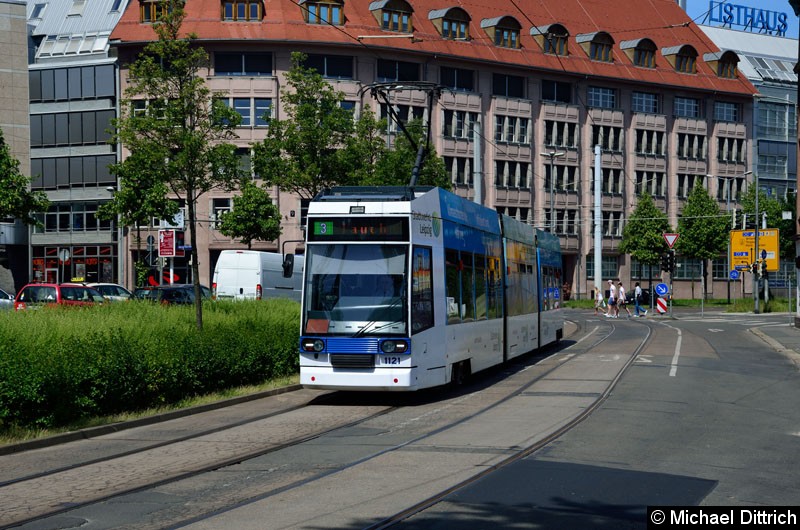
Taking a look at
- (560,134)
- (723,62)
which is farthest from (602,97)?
(723,62)

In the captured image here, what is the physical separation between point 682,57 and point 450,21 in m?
21.3

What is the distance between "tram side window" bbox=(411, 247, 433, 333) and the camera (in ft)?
52.6

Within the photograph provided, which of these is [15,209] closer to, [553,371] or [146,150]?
[146,150]

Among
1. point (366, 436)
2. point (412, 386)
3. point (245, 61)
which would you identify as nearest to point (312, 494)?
point (366, 436)

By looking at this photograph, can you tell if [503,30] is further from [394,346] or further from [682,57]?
[394,346]

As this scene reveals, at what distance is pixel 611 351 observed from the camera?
1095 inches

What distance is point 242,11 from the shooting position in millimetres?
65250

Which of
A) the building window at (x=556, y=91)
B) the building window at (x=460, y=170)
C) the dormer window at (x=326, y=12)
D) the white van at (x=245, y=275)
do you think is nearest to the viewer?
the white van at (x=245, y=275)

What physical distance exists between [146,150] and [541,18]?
205ft

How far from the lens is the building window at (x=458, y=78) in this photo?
232 feet

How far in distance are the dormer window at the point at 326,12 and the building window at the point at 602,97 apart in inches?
828

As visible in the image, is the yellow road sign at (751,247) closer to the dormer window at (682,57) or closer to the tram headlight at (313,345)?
the dormer window at (682,57)

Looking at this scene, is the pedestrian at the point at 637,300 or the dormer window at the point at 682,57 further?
the dormer window at the point at 682,57

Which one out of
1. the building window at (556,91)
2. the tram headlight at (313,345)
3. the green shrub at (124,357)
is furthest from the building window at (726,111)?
A: the tram headlight at (313,345)
